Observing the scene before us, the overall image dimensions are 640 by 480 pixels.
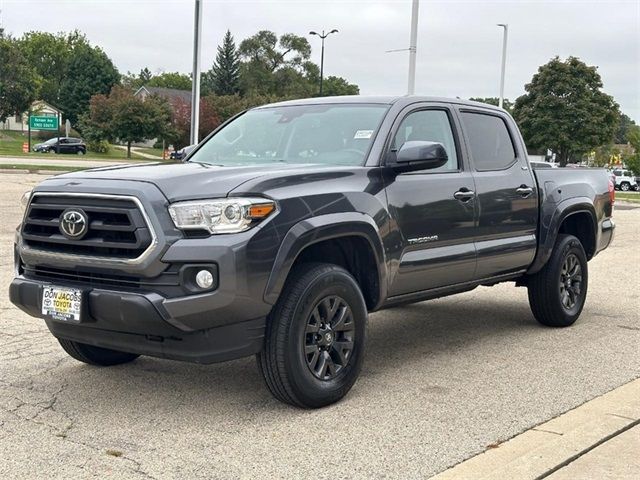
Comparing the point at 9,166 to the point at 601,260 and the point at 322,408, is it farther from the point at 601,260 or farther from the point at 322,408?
the point at 322,408

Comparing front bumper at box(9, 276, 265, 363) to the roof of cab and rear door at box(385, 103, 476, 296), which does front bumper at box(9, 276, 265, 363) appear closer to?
rear door at box(385, 103, 476, 296)

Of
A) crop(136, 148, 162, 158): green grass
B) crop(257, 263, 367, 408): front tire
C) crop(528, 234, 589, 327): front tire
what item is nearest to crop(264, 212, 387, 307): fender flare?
crop(257, 263, 367, 408): front tire

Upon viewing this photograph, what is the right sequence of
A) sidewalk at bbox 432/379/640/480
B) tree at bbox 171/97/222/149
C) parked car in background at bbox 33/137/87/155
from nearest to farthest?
1. sidewalk at bbox 432/379/640/480
2. parked car in background at bbox 33/137/87/155
3. tree at bbox 171/97/222/149

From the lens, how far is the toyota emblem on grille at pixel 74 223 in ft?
14.7

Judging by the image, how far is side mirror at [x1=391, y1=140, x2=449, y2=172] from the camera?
5.22m

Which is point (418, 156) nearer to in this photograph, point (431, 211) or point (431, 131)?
point (431, 211)

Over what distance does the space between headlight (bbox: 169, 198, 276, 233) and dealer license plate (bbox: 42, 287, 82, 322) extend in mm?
679

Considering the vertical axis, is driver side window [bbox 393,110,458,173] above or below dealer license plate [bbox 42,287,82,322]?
above

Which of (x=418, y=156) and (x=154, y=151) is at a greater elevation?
(x=418, y=156)

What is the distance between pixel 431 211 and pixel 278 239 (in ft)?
5.00

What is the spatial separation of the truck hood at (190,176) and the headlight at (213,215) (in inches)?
2.0

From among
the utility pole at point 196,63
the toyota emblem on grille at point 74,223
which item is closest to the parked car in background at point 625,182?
the utility pole at point 196,63

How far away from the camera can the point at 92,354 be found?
217 inches

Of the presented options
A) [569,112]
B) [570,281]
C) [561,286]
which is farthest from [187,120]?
[561,286]
